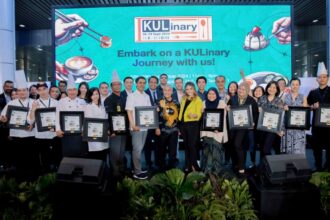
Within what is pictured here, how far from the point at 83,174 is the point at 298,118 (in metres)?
3.08

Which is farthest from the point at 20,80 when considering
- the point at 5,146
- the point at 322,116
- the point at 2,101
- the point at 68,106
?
the point at 322,116

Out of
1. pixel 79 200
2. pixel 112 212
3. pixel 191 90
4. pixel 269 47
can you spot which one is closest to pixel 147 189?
pixel 112 212

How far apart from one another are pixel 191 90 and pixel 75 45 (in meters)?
3.09

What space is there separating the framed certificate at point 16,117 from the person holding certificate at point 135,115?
1.32m

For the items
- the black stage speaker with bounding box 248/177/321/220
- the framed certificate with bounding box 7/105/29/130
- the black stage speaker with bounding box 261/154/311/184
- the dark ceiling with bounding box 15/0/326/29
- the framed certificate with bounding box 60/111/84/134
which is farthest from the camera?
the dark ceiling with bounding box 15/0/326/29

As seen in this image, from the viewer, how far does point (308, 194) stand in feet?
8.64

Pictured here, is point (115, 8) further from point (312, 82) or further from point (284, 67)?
point (312, 82)

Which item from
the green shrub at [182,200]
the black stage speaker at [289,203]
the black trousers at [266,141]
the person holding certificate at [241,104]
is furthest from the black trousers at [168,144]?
the black stage speaker at [289,203]

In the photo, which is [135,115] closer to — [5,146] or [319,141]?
[5,146]

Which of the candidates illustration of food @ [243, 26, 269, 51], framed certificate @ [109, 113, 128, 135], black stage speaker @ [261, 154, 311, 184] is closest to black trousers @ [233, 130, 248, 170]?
framed certificate @ [109, 113, 128, 135]

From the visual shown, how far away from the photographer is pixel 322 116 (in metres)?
4.56

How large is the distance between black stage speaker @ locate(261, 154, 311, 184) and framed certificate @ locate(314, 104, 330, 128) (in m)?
1.87

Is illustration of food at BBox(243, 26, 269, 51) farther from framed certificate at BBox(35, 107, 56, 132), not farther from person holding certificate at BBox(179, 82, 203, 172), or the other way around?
framed certificate at BBox(35, 107, 56, 132)

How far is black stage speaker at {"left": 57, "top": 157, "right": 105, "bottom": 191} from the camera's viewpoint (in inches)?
101
